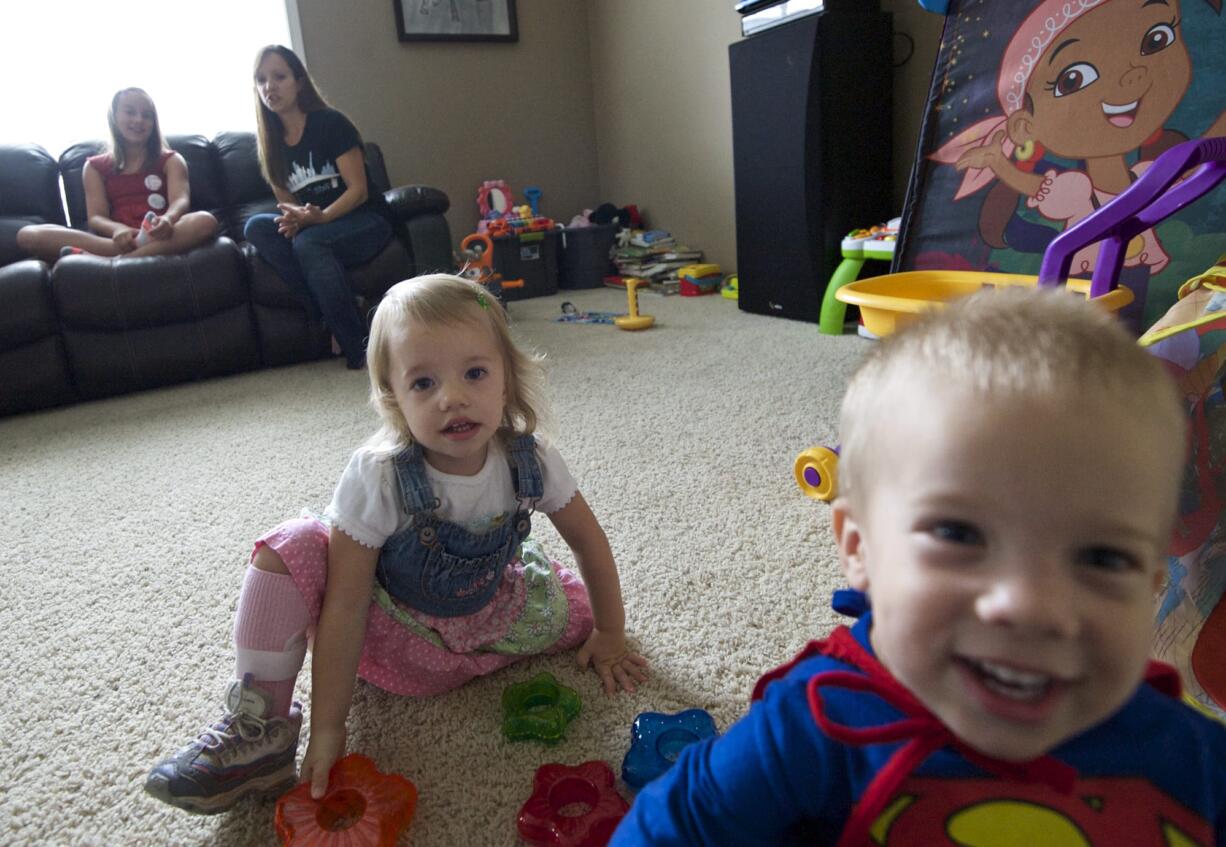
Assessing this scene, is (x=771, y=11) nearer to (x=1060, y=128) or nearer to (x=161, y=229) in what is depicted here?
(x=1060, y=128)

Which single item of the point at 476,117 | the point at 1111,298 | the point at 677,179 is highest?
the point at 476,117

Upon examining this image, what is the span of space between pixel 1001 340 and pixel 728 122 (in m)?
3.30

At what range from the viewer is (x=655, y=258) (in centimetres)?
384

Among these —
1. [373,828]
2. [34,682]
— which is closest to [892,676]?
[373,828]

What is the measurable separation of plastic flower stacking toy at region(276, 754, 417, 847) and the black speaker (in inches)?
90.7

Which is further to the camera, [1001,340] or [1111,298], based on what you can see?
[1111,298]

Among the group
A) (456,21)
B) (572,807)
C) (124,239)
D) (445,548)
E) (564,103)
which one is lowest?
(572,807)

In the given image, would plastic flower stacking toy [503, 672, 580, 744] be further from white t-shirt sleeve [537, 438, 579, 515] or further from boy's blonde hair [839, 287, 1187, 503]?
boy's blonde hair [839, 287, 1187, 503]

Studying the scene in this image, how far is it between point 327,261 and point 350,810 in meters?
2.09

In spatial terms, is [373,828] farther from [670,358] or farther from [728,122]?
[728,122]

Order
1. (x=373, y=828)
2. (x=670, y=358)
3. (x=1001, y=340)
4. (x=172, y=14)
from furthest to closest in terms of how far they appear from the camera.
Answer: (x=172, y=14) < (x=670, y=358) < (x=373, y=828) < (x=1001, y=340)

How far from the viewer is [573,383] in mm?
2229

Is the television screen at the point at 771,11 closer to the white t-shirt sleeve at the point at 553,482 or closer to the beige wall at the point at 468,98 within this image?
the beige wall at the point at 468,98

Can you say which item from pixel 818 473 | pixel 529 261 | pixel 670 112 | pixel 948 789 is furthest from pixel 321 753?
pixel 670 112
